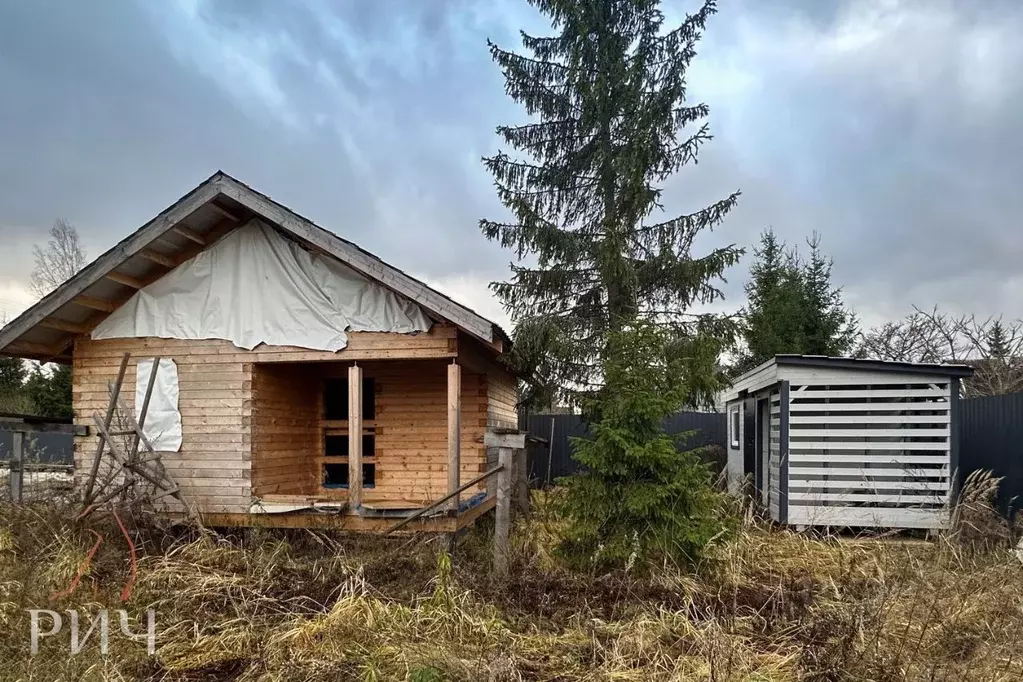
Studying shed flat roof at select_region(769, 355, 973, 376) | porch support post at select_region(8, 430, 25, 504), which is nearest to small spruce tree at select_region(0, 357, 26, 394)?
porch support post at select_region(8, 430, 25, 504)

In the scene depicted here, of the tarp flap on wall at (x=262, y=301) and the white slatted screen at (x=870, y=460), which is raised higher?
the tarp flap on wall at (x=262, y=301)

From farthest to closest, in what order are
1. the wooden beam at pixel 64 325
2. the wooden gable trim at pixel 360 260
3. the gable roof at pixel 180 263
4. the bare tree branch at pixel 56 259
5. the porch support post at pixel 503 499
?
the bare tree branch at pixel 56 259, the wooden beam at pixel 64 325, the gable roof at pixel 180 263, the wooden gable trim at pixel 360 260, the porch support post at pixel 503 499

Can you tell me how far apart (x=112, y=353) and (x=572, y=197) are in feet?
24.8

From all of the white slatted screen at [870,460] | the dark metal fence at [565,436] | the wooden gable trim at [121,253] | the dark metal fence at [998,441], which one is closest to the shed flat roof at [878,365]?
the white slatted screen at [870,460]

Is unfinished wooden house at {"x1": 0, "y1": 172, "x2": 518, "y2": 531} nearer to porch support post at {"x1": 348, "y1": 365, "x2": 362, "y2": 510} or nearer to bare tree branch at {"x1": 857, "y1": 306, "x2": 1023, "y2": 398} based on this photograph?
porch support post at {"x1": 348, "y1": 365, "x2": 362, "y2": 510}

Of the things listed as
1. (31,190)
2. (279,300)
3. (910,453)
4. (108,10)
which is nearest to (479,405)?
(279,300)

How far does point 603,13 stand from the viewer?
11.6 metres

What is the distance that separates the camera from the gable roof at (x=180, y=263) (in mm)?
7934

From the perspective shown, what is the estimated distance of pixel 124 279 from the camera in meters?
8.90

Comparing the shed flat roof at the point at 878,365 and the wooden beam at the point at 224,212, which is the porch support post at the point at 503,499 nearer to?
the wooden beam at the point at 224,212

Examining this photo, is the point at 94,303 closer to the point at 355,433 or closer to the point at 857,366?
the point at 355,433

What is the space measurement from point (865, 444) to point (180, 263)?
9.93 metres

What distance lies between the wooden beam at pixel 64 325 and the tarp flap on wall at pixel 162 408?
1079mm

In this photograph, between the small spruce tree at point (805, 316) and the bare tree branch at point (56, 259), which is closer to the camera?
the small spruce tree at point (805, 316)
